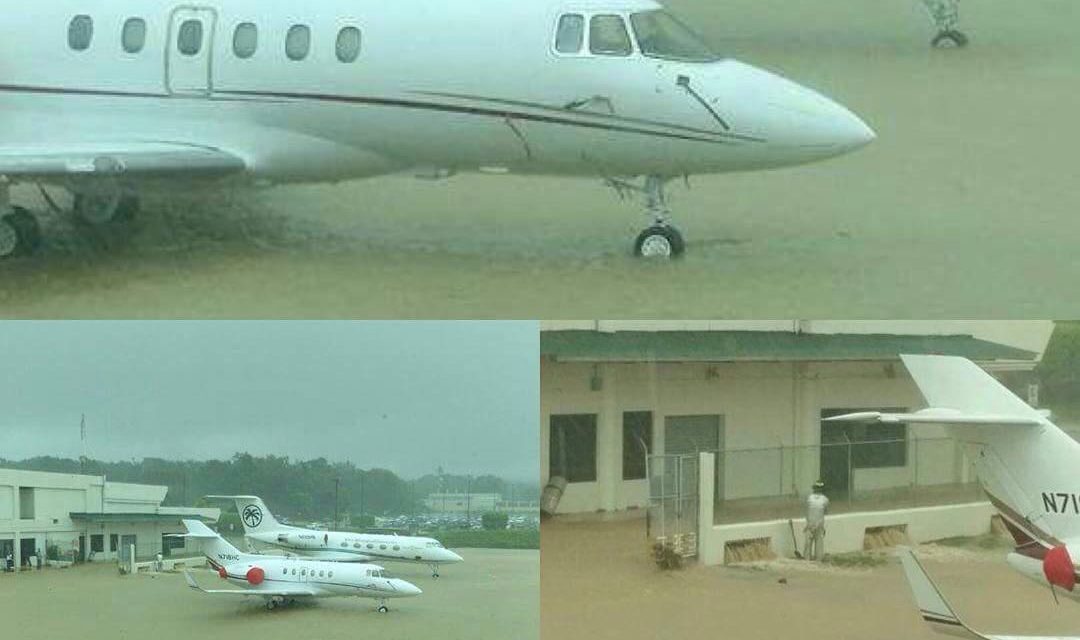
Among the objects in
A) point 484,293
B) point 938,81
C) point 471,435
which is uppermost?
point 938,81

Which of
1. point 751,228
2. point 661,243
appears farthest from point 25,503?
point 751,228

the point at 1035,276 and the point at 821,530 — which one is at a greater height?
the point at 1035,276

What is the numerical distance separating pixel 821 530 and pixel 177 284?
297 centimetres

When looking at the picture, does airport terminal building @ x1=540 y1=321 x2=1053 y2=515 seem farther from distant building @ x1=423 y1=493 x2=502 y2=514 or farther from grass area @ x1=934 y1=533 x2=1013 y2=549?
distant building @ x1=423 y1=493 x2=502 y2=514

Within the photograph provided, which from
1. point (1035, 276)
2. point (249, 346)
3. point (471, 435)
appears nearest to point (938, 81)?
point (1035, 276)

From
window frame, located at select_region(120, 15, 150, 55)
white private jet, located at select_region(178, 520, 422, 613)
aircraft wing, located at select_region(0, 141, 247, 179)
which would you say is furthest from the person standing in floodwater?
window frame, located at select_region(120, 15, 150, 55)

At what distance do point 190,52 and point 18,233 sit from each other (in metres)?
1.07

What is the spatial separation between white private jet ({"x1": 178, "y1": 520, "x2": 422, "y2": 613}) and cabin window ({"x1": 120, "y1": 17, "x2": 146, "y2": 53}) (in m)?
2.05

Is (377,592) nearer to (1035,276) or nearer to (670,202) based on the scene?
(670,202)

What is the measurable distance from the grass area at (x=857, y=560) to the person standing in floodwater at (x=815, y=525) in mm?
58

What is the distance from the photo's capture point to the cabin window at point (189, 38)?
1005 centimetres

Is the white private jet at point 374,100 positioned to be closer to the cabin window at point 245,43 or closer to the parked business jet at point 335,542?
the cabin window at point 245,43

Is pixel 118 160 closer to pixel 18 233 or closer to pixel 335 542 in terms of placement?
pixel 18 233

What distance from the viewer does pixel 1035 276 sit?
10.3 metres
